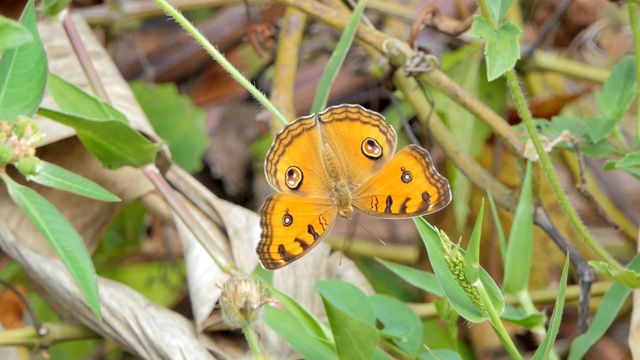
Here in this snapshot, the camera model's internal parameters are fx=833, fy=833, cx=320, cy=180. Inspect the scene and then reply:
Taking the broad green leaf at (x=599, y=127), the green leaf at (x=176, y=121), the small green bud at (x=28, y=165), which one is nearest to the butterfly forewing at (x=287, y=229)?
the small green bud at (x=28, y=165)

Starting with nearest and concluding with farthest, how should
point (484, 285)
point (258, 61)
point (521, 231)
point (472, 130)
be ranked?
1. point (484, 285)
2. point (521, 231)
3. point (472, 130)
4. point (258, 61)

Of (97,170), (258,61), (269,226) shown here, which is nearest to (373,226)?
(258,61)

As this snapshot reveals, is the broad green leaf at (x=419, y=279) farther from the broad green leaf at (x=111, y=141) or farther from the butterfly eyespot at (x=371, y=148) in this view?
the broad green leaf at (x=111, y=141)

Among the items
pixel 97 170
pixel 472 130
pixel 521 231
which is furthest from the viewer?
pixel 472 130

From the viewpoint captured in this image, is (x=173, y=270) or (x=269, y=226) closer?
(x=269, y=226)

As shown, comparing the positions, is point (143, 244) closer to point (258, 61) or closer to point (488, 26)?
point (258, 61)

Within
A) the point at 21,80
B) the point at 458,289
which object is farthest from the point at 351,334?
the point at 21,80
